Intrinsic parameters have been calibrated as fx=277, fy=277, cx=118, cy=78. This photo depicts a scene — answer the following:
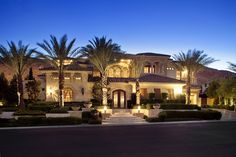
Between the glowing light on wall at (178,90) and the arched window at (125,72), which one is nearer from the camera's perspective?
the glowing light on wall at (178,90)

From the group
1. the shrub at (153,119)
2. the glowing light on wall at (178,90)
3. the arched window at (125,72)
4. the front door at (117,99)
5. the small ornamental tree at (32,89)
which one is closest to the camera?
the shrub at (153,119)

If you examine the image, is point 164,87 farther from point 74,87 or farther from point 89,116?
point 89,116

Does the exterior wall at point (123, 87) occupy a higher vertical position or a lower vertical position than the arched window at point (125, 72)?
lower

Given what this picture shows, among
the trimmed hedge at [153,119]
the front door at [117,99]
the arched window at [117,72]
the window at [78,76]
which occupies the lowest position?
the trimmed hedge at [153,119]

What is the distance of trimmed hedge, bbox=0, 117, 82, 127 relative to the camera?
949 inches

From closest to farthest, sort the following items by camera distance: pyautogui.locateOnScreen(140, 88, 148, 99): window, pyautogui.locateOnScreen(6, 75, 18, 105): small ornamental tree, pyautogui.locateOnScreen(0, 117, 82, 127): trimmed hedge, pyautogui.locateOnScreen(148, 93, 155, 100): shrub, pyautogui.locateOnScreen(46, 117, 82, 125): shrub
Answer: pyautogui.locateOnScreen(0, 117, 82, 127): trimmed hedge < pyautogui.locateOnScreen(46, 117, 82, 125): shrub < pyautogui.locateOnScreen(6, 75, 18, 105): small ornamental tree < pyautogui.locateOnScreen(148, 93, 155, 100): shrub < pyautogui.locateOnScreen(140, 88, 148, 99): window

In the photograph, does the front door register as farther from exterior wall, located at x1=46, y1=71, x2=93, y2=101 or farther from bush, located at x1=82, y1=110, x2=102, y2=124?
bush, located at x1=82, y1=110, x2=102, y2=124

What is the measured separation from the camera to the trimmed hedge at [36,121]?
24100mm

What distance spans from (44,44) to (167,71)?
2434cm

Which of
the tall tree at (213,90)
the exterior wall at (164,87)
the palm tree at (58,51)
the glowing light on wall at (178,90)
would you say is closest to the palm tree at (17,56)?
the palm tree at (58,51)

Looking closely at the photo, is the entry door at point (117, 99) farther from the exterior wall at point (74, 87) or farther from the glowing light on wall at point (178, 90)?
the glowing light on wall at point (178, 90)

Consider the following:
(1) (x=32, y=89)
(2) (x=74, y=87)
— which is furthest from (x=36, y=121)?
→ (2) (x=74, y=87)

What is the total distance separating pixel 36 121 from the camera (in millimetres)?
24469

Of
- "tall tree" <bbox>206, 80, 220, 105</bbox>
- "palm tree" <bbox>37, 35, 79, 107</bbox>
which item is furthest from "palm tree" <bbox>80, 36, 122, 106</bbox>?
"tall tree" <bbox>206, 80, 220, 105</bbox>
